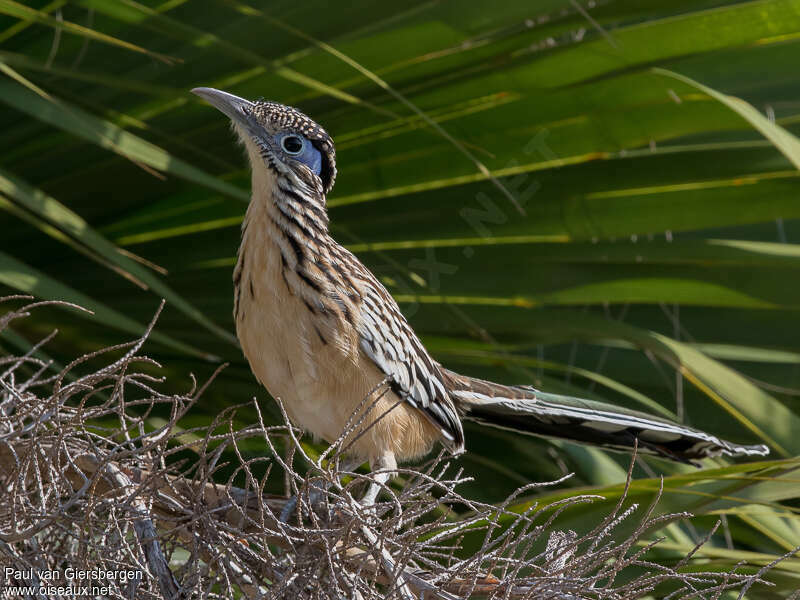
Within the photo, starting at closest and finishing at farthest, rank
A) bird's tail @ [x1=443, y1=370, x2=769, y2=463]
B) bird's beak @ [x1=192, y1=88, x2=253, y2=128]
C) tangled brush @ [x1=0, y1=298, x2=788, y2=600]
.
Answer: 1. tangled brush @ [x1=0, y1=298, x2=788, y2=600]
2. bird's beak @ [x1=192, y1=88, x2=253, y2=128]
3. bird's tail @ [x1=443, y1=370, x2=769, y2=463]

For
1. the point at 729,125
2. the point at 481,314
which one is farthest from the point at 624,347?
the point at 729,125

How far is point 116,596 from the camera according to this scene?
5.49 feet

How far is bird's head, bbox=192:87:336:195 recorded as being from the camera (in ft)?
8.64

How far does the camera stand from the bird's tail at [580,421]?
2.82 m

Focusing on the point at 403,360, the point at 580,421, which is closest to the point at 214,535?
the point at 403,360

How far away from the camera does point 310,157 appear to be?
8.94 ft

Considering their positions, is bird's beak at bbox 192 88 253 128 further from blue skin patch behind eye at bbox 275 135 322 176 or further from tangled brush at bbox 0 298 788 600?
tangled brush at bbox 0 298 788 600

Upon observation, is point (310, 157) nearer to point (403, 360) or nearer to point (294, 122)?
point (294, 122)

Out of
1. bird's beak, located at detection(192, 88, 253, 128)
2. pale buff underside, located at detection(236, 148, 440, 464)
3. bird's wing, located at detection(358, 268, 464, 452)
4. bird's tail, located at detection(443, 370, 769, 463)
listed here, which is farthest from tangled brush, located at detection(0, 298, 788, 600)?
bird's tail, located at detection(443, 370, 769, 463)

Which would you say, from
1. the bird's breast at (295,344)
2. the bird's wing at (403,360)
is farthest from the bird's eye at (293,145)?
the bird's wing at (403,360)

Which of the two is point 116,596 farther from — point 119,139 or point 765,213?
point 765,213

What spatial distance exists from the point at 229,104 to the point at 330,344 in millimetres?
655

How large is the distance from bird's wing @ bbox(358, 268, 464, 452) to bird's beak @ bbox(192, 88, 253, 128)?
0.50m

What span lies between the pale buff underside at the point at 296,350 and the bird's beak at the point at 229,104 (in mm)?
214
